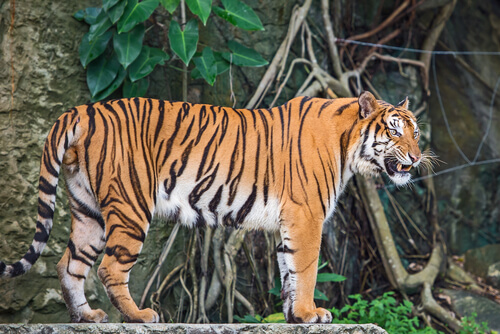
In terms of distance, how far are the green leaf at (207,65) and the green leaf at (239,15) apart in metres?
0.34

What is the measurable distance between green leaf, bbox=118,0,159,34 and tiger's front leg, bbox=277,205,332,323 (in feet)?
7.20

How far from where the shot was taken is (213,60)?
5.42 m

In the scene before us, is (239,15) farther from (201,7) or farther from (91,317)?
(91,317)

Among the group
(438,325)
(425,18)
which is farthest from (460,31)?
(438,325)

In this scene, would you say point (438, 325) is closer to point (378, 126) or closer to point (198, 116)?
point (378, 126)

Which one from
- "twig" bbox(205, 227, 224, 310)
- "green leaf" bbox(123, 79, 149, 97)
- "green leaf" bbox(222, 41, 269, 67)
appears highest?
"green leaf" bbox(222, 41, 269, 67)

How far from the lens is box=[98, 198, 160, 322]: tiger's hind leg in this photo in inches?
139

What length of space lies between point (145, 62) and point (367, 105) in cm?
213

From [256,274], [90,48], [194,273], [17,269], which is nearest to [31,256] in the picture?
[17,269]

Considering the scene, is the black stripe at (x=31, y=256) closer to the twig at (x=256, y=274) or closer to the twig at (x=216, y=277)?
the twig at (x=216, y=277)

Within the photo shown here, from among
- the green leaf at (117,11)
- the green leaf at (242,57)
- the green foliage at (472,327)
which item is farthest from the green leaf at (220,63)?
the green foliage at (472,327)

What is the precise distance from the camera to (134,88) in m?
5.40

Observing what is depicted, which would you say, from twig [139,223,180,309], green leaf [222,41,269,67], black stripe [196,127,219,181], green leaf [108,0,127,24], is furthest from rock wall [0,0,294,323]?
black stripe [196,127,219,181]

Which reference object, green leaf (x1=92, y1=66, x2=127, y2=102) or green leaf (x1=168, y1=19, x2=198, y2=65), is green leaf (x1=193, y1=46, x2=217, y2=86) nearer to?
green leaf (x1=168, y1=19, x2=198, y2=65)
